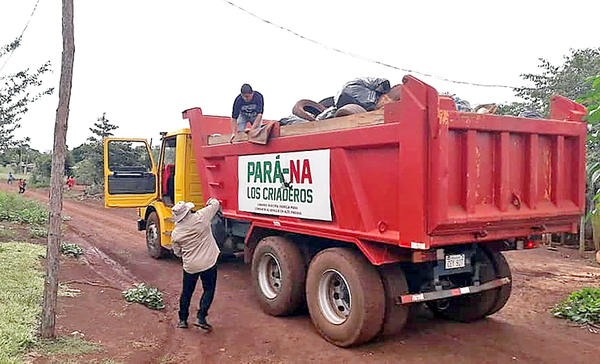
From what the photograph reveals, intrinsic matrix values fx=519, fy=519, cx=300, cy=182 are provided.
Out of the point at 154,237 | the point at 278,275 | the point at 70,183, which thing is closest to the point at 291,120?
the point at 278,275

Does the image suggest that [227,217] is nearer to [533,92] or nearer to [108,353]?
[108,353]

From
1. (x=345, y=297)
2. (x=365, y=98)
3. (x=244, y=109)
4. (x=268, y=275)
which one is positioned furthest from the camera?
(x=244, y=109)

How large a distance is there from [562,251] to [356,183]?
8576 mm

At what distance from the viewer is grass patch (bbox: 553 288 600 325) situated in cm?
616

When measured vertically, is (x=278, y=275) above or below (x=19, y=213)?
below

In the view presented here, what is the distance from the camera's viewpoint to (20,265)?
779cm

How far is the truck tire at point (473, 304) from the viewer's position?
19.1ft

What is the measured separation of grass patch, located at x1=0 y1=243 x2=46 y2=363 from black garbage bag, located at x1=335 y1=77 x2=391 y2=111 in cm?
409

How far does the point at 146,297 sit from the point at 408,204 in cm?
399

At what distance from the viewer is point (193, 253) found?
5.93m

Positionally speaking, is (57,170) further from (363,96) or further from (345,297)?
(363,96)

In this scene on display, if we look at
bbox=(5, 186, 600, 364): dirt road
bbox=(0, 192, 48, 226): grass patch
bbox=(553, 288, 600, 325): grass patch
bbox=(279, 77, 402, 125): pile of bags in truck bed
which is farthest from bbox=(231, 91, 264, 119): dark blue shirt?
bbox=(0, 192, 48, 226): grass patch

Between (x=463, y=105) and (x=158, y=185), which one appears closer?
(x=463, y=105)

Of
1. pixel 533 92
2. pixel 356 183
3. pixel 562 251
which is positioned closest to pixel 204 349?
pixel 356 183
